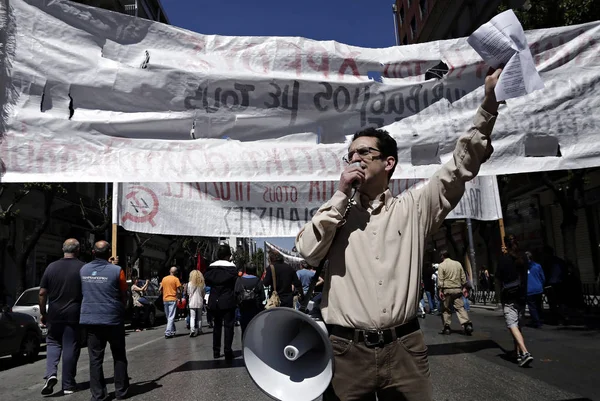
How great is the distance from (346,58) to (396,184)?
6.27 ft

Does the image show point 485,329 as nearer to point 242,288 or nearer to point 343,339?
point 242,288

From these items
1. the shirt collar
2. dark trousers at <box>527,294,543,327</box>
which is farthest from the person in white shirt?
the shirt collar

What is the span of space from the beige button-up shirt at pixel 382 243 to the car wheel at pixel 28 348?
417 inches

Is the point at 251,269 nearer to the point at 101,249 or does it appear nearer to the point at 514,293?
the point at 101,249

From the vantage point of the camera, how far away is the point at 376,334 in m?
2.26

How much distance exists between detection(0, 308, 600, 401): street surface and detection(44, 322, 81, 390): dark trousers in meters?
0.24

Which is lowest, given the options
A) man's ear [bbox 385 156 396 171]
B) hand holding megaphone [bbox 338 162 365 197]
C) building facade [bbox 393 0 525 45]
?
hand holding megaphone [bbox 338 162 365 197]

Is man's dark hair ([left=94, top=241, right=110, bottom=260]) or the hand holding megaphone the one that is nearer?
the hand holding megaphone

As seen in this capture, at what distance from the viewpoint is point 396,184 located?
632 cm

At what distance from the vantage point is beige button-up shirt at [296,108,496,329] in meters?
2.28

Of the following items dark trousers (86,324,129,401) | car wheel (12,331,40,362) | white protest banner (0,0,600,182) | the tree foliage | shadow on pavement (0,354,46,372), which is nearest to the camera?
white protest banner (0,0,600,182)

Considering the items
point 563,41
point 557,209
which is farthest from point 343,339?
point 557,209

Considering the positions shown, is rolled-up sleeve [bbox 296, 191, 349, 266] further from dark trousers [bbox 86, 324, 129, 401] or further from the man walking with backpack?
the man walking with backpack

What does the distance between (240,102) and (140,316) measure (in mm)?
15864
